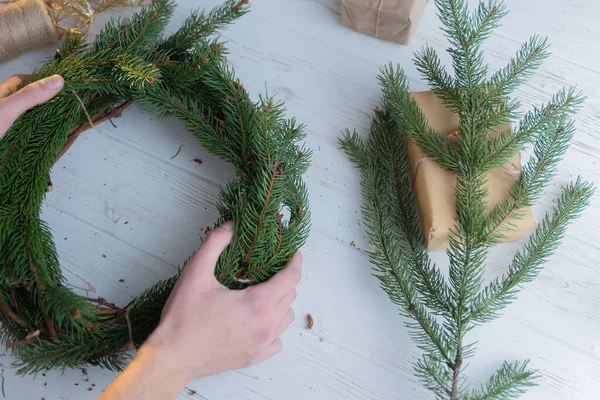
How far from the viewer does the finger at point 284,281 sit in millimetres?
884

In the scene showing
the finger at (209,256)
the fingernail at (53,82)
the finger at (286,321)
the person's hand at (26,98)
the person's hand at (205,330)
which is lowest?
the finger at (286,321)

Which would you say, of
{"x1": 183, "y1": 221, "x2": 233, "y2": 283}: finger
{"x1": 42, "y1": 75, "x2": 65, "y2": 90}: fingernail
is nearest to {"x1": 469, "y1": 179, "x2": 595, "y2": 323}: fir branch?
{"x1": 183, "y1": 221, "x2": 233, "y2": 283}: finger

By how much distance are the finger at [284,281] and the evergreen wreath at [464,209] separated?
0.50ft

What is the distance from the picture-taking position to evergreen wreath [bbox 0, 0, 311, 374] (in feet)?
2.68

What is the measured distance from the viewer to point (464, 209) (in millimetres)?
904

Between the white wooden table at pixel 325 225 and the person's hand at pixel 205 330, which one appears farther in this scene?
the white wooden table at pixel 325 225

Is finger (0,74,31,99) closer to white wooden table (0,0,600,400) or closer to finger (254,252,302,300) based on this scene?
white wooden table (0,0,600,400)

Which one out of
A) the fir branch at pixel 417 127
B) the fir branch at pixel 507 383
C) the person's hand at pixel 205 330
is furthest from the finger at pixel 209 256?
the fir branch at pixel 507 383

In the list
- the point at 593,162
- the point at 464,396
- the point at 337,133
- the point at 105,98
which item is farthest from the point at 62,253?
the point at 593,162

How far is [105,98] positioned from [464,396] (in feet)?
2.81

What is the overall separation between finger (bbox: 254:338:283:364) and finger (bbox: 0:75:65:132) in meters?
0.57

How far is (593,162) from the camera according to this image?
3.48 ft

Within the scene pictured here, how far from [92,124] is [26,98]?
0.16 m

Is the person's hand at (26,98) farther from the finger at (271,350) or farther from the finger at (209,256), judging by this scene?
the finger at (271,350)
